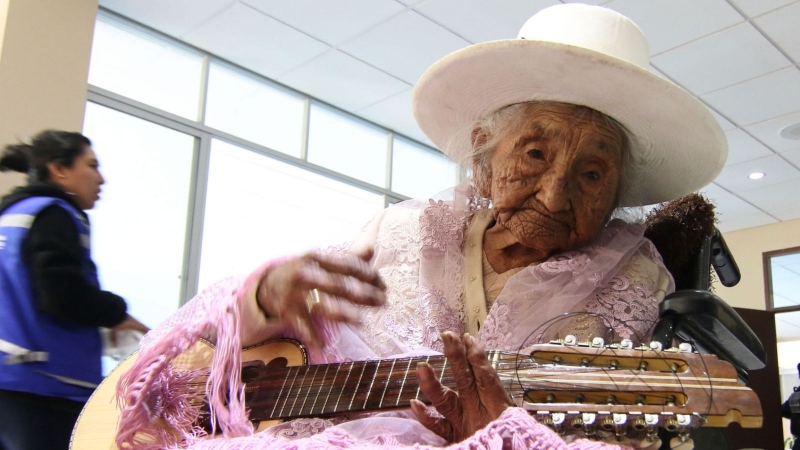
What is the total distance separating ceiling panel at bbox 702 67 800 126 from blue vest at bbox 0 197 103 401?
13.3 feet

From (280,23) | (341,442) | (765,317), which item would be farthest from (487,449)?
(280,23)

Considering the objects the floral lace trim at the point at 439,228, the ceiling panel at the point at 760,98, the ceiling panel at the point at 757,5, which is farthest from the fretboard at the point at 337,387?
the ceiling panel at the point at 760,98

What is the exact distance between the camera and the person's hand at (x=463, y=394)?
2.65 feet

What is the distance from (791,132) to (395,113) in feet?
9.12

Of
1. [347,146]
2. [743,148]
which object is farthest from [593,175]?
[743,148]

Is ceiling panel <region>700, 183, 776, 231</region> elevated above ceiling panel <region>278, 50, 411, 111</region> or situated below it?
below

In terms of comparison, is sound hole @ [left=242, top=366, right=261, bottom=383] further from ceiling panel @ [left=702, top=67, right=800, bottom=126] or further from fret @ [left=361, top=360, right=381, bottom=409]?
ceiling panel @ [left=702, top=67, right=800, bottom=126]

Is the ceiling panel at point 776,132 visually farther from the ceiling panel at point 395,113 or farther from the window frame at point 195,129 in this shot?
the window frame at point 195,129

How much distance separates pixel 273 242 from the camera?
4.64 m

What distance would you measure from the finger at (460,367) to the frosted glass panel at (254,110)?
13.2ft

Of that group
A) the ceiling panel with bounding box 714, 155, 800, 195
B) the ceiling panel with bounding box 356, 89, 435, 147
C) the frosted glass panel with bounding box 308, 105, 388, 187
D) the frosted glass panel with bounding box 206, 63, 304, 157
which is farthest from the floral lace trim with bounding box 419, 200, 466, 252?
the ceiling panel with bounding box 714, 155, 800, 195

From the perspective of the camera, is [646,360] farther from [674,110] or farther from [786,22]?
[786,22]

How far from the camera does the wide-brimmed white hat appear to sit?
135 cm

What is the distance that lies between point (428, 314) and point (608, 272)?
0.32 m
